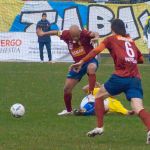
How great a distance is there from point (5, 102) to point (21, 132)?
15.4 feet

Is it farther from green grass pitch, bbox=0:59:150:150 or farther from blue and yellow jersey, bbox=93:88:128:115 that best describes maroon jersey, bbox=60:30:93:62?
green grass pitch, bbox=0:59:150:150

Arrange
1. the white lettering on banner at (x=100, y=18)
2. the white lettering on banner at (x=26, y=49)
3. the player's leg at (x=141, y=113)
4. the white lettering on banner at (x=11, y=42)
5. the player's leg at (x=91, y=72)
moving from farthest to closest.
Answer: the white lettering on banner at (x=100, y=18) → the white lettering on banner at (x=11, y=42) → the white lettering on banner at (x=26, y=49) → the player's leg at (x=91, y=72) → the player's leg at (x=141, y=113)

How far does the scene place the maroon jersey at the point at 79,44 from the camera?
51.2ft

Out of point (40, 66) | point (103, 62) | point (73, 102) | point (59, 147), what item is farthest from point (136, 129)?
point (103, 62)

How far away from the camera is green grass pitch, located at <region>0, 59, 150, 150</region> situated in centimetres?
1138

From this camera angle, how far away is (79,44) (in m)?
15.6

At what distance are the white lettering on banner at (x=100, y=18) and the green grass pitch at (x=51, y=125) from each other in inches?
539

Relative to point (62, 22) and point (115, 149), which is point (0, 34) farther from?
point (115, 149)

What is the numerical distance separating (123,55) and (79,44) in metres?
3.92

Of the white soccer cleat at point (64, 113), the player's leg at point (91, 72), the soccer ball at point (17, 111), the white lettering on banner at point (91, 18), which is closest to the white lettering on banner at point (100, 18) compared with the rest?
the white lettering on banner at point (91, 18)

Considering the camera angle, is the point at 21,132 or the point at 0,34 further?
the point at 0,34

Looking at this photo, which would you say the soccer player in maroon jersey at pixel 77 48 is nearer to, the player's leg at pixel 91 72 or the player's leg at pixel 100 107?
the player's leg at pixel 91 72

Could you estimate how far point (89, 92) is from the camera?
15914mm

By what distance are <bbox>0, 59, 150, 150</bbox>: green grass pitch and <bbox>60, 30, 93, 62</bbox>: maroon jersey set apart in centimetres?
131
